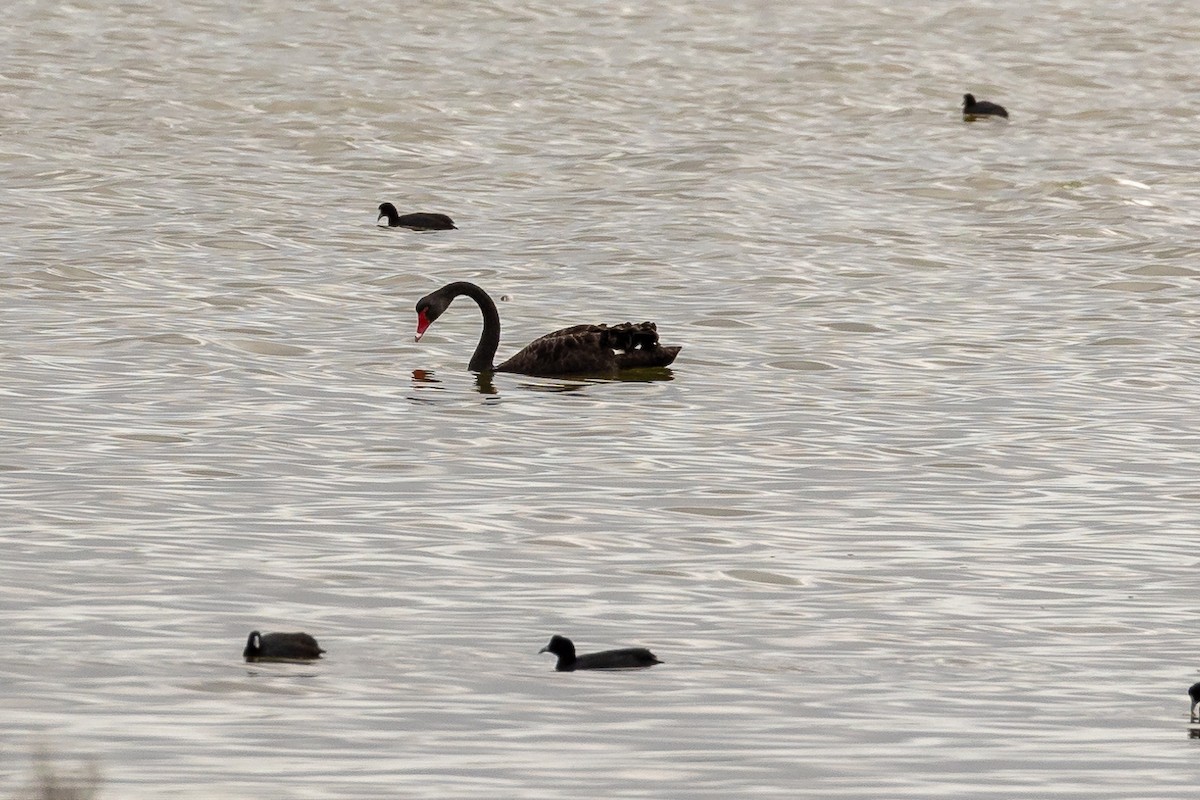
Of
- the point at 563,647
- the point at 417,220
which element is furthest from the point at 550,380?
the point at 563,647

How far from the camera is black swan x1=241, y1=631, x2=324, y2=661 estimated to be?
1198cm

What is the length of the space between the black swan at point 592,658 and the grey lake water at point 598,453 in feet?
0.29

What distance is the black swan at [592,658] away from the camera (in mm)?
12016

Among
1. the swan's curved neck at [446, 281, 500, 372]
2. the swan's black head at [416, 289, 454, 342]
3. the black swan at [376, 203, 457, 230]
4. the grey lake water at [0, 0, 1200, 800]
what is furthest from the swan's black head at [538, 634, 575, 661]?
the black swan at [376, 203, 457, 230]

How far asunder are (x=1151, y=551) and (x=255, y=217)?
20.3 metres

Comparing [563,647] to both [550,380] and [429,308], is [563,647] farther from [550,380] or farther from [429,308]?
[429,308]

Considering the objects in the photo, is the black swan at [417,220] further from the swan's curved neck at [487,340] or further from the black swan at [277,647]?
the black swan at [277,647]

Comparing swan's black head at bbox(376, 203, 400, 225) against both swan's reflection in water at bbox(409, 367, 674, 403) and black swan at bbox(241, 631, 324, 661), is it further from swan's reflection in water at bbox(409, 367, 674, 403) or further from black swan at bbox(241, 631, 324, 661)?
black swan at bbox(241, 631, 324, 661)

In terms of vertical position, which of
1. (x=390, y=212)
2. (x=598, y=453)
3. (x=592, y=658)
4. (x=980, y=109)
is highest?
(x=592, y=658)

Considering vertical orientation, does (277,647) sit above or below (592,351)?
above

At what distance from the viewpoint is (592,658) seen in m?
12.0

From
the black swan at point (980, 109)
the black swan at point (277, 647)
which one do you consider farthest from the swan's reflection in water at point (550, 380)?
the black swan at point (980, 109)

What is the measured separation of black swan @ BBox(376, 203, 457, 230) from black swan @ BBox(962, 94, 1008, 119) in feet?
50.8

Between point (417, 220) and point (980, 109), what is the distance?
1606 centimetres
